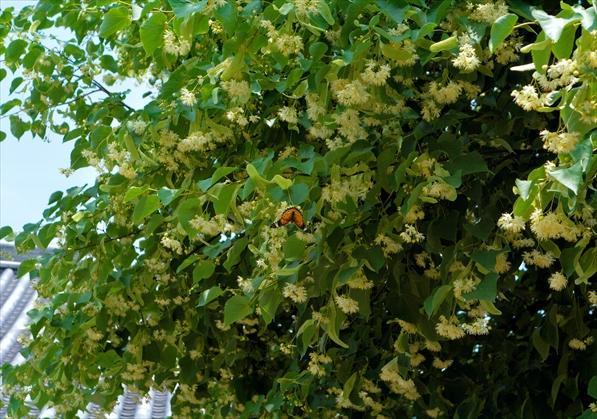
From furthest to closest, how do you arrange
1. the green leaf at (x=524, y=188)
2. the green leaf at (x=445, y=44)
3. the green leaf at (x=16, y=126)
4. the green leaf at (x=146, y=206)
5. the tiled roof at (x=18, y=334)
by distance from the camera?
the tiled roof at (x=18, y=334), the green leaf at (x=16, y=126), the green leaf at (x=146, y=206), the green leaf at (x=445, y=44), the green leaf at (x=524, y=188)

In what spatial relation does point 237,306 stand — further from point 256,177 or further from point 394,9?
point 394,9

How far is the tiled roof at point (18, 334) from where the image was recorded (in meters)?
5.41

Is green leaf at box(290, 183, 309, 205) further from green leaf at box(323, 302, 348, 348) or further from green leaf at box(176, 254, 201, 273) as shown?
green leaf at box(176, 254, 201, 273)

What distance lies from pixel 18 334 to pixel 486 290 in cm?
413

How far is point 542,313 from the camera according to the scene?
255 centimetres

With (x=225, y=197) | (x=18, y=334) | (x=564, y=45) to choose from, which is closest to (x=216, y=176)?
(x=225, y=197)

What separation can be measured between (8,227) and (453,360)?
3.98ft

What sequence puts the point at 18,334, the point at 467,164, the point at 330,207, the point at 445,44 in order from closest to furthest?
the point at 445,44, the point at 467,164, the point at 330,207, the point at 18,334

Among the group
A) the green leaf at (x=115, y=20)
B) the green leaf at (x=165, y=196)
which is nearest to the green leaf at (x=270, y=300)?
the green leaf at (x=165, y=196)

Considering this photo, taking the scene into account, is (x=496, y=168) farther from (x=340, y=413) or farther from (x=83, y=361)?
(x=83, y=361)

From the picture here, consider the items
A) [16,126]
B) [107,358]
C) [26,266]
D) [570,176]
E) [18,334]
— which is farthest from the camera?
[18,334]

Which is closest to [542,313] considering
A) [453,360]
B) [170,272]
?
[453,360]

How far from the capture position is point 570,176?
4.51 feet

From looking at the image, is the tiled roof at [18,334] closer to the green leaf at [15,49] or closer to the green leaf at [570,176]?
the green leaf at [15,49]
